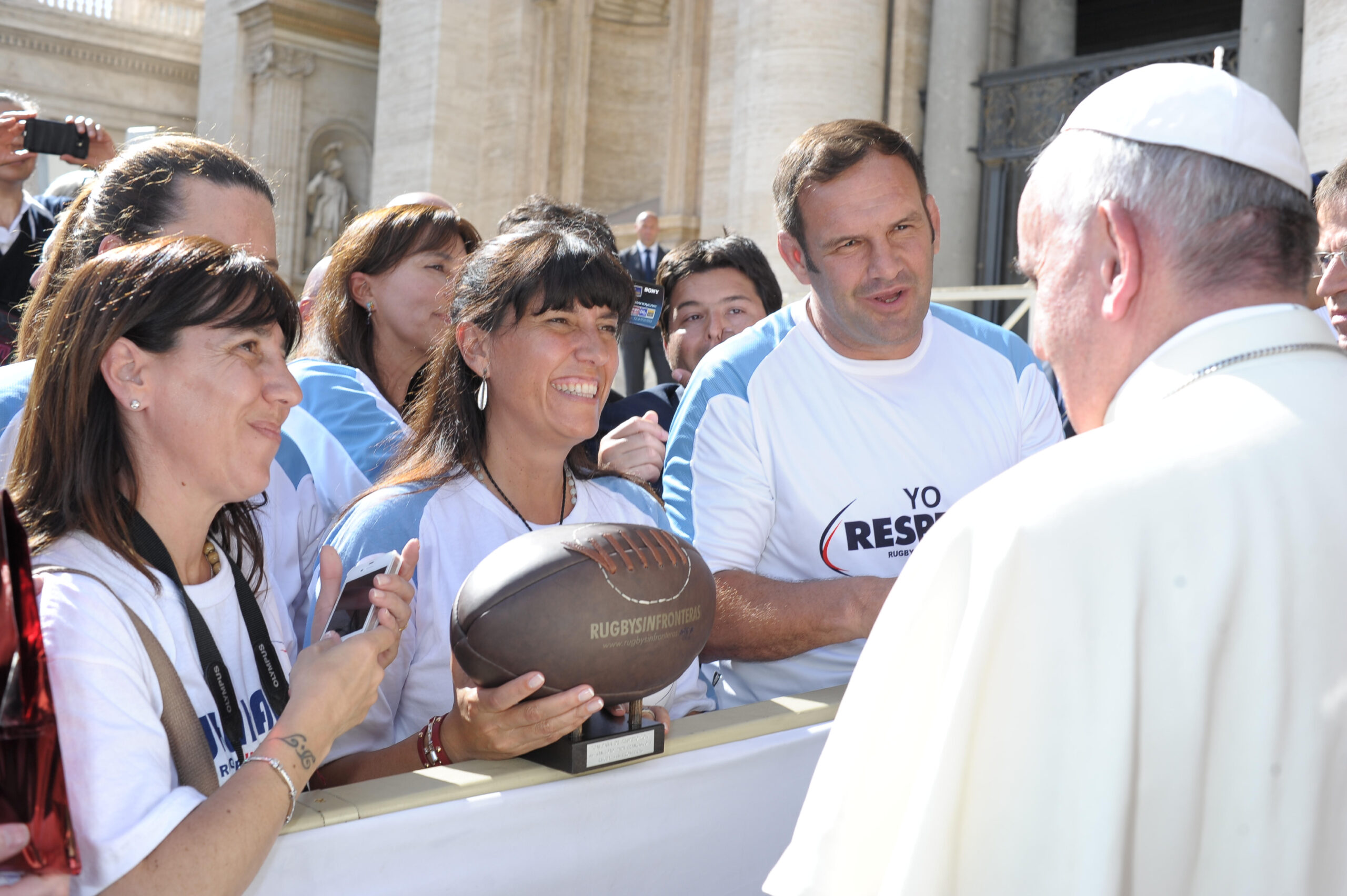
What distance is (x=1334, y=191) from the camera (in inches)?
139

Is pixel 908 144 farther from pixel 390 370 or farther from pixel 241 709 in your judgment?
pixel 241 709

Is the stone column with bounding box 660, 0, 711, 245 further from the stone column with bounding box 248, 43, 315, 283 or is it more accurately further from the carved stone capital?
the carved stone capital

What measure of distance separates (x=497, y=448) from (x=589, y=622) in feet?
3.30

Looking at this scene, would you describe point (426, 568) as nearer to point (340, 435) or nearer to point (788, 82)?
point (340, 435)

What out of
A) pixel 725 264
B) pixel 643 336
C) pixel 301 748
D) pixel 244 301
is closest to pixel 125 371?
pixel 244 301

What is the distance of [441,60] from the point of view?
1408 centimetres

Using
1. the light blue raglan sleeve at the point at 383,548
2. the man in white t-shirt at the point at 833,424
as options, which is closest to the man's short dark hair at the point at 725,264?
the man in white t-shirt at the point at 833,424

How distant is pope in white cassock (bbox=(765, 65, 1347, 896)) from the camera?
121 cm

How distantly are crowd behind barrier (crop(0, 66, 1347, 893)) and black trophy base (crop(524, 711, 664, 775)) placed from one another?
3cm

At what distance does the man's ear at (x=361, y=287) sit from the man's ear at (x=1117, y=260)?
9.14ft

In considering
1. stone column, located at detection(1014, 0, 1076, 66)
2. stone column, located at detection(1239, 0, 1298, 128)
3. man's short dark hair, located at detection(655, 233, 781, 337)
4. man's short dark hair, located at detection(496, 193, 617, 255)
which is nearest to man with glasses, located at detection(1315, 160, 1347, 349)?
man's short dark hair, located at detection(655, 233, 781, 337)

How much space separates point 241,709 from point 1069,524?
1.38 meters

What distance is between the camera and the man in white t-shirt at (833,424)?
9.61ft

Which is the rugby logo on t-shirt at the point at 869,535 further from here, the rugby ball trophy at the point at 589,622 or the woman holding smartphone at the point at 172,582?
the woman holding smartphone at the point at 172,582
